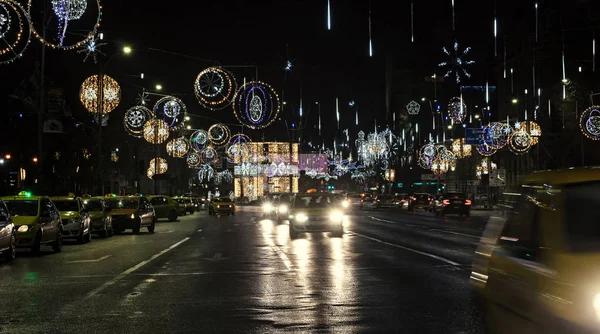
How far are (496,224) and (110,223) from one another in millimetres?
26098

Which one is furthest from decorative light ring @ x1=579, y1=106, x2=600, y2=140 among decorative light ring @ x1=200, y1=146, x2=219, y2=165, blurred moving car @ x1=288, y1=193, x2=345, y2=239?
decorative light ring @ x1=200, y1=146, x2=219, y2=165

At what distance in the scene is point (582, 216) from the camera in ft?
21.5

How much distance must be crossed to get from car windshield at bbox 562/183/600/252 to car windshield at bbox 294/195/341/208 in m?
22.6

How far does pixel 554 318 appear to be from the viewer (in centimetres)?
654

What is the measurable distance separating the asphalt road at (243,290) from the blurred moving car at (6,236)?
36cm

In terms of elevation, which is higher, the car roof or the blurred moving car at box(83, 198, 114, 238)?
the car roof

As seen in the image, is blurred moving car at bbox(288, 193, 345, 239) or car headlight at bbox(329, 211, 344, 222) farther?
car headlight at bbox(329, 211, 344, 222)

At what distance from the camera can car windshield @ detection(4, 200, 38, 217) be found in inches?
926

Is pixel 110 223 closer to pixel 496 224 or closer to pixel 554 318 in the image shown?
pixel 496 224

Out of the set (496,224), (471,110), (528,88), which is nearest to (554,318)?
(496,224)

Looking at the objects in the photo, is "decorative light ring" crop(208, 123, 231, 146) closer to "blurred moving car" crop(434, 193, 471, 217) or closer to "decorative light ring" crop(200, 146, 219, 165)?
"decorative light ring" crop(200, 146, 219, 165)

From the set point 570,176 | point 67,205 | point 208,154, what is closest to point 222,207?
point 208,154

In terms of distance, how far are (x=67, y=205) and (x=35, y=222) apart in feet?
18.6

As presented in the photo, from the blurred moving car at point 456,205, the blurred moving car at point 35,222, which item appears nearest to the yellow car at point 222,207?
the blurred moving car at point 456,205
